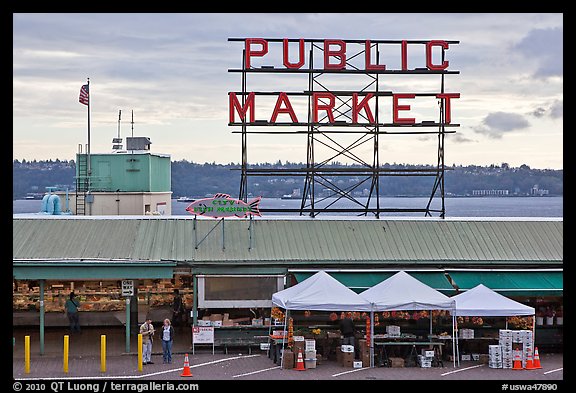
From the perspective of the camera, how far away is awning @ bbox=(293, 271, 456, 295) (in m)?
28.6

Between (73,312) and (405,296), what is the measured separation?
1245 centimetres

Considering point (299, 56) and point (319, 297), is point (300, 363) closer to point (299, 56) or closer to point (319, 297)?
point (319, 297)

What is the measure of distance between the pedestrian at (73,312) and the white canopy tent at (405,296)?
35.3 ft

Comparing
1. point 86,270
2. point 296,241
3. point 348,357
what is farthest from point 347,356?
point 86,270

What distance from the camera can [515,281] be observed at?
29.2m

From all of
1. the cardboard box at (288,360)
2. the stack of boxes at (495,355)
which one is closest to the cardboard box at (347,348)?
the cardboard box at (288,360)

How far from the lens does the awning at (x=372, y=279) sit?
28625mm

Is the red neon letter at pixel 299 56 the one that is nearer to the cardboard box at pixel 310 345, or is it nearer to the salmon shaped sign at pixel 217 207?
the salmon shaped sign at pixel 217 207

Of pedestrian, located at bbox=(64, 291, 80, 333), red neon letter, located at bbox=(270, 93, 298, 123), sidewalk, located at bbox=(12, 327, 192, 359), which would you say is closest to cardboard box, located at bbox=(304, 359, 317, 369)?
sidewalk, located at bbox=(12, 327, 192, 359)

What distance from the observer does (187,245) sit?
30328mm

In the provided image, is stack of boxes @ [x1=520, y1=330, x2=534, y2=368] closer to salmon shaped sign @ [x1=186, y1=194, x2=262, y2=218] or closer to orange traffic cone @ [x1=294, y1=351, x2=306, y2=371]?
orange traffic cone @ [x1=294, y1=351, x2=306, y2=371]
